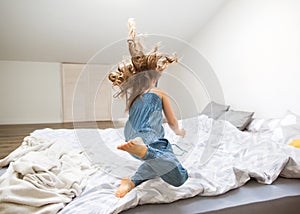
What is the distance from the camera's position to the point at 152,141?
1.15m

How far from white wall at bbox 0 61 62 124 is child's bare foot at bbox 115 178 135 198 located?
4327 millimetres

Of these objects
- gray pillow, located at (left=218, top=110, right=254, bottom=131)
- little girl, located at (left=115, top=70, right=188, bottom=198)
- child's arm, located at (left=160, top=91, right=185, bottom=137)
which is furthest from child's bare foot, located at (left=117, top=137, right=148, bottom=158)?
gray pillow, located at (left=218, top=110, right=254, bottom=131)

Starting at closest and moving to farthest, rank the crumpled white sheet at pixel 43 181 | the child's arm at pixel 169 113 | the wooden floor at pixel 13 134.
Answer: the crumpled white sheet at pixel 43 181 → the child's arm at pixel 169 113 → the wooden floor at pixel 13 134

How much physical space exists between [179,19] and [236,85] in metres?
1.42

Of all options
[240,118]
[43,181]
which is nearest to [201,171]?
[43,181]

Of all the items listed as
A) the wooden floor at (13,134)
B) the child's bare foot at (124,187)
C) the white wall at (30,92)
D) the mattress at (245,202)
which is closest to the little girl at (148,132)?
the child's bare foot at (124,187)

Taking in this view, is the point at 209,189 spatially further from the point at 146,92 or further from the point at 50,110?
the point at 50,110

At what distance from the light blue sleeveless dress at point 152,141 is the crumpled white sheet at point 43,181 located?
31 cm

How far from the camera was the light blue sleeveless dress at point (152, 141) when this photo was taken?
1089 millimetres

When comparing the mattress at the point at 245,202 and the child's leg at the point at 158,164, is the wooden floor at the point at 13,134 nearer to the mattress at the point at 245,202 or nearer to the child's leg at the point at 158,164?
the child's leg at the point at 158,164

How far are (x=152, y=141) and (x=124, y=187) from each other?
0.25 metres

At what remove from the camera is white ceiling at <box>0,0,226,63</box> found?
3.26 metres

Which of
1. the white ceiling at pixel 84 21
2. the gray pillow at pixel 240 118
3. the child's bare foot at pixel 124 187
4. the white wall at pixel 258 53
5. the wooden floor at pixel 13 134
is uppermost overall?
the white ceiling at pixel 84 21

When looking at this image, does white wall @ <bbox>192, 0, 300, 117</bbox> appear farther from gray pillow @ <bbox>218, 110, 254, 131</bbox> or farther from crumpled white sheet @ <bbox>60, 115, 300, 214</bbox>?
crumpled white sheet @ <bbox>60, 115, 300, 214</bbox>
